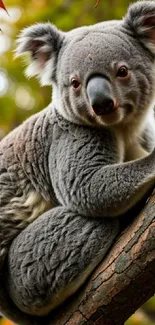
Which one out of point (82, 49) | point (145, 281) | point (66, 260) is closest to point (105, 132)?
point (82, 49)

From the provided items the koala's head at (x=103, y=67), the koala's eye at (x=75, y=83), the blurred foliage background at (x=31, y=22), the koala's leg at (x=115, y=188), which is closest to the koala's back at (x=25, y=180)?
the koala's head at (x=103, y=67)

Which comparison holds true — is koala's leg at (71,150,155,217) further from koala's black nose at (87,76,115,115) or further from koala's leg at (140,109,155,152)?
koala's leg at (140,109,155,152)

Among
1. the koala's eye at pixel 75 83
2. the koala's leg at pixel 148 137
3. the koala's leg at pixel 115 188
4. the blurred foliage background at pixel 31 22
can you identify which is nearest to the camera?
the koala's leg at pixel 115 188

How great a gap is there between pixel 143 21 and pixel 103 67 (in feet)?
2.40

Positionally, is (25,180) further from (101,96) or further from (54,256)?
(101,96)

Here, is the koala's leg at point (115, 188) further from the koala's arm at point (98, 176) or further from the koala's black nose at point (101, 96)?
the koala's black nose at point (101, 96)

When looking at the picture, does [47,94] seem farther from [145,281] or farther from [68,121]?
[145,281]

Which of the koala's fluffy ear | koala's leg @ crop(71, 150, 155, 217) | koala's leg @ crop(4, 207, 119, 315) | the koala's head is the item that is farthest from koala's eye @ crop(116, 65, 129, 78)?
koala's leg @ crop(4, 207, 119, 315)

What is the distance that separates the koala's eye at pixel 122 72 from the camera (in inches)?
209

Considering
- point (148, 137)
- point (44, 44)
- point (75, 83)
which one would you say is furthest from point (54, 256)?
point (44, 44)

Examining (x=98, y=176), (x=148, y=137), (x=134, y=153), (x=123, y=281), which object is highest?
(x=148, y=137)

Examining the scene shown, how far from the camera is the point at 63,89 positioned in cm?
570

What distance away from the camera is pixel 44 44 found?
6.04 m

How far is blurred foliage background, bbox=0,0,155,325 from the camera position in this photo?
9.98 metres
